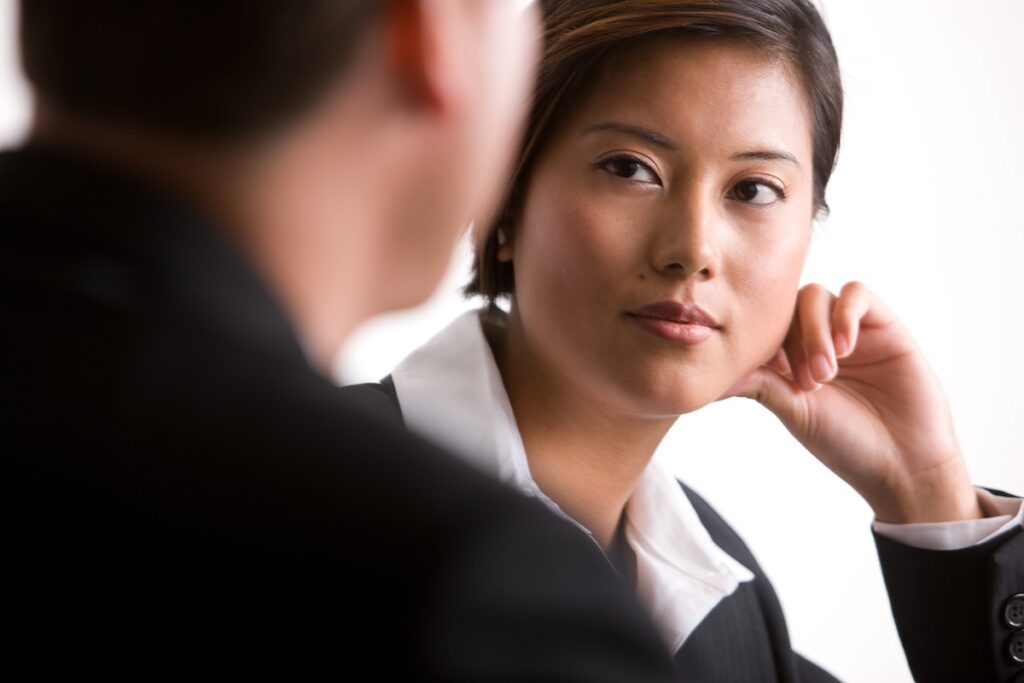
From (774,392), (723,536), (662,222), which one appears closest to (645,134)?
(662,222)

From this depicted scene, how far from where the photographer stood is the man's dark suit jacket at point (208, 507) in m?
0.50

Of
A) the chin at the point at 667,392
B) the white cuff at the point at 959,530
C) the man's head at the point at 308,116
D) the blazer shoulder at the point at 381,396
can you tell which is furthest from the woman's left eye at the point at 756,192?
the man's head at the point at 308,116

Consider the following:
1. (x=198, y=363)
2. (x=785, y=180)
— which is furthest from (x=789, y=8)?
(x=198, y=363)

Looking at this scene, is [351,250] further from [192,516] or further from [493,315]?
[493,315]

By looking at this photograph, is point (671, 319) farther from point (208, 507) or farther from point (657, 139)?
point (208, 507)

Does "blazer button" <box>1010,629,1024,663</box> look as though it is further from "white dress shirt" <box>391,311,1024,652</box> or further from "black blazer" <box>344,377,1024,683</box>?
"white dress shirt" <box>391,311,1024,652</box>

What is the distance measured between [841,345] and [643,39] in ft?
2.03

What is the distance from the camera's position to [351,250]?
651 mm

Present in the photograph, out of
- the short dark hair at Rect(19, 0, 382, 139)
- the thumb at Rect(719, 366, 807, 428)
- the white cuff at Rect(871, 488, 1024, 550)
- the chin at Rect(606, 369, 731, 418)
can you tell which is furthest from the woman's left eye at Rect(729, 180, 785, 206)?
the short dark hair at Rect(19, 0, 382, 139)

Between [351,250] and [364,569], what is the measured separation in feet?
0.69

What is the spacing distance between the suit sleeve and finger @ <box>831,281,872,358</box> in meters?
0.35

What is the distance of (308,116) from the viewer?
2.00 feet

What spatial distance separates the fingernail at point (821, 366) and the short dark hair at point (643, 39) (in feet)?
0.94

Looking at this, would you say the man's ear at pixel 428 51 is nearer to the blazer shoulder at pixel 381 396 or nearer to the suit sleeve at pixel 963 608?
the blazer shoulder at pixel 381 396
